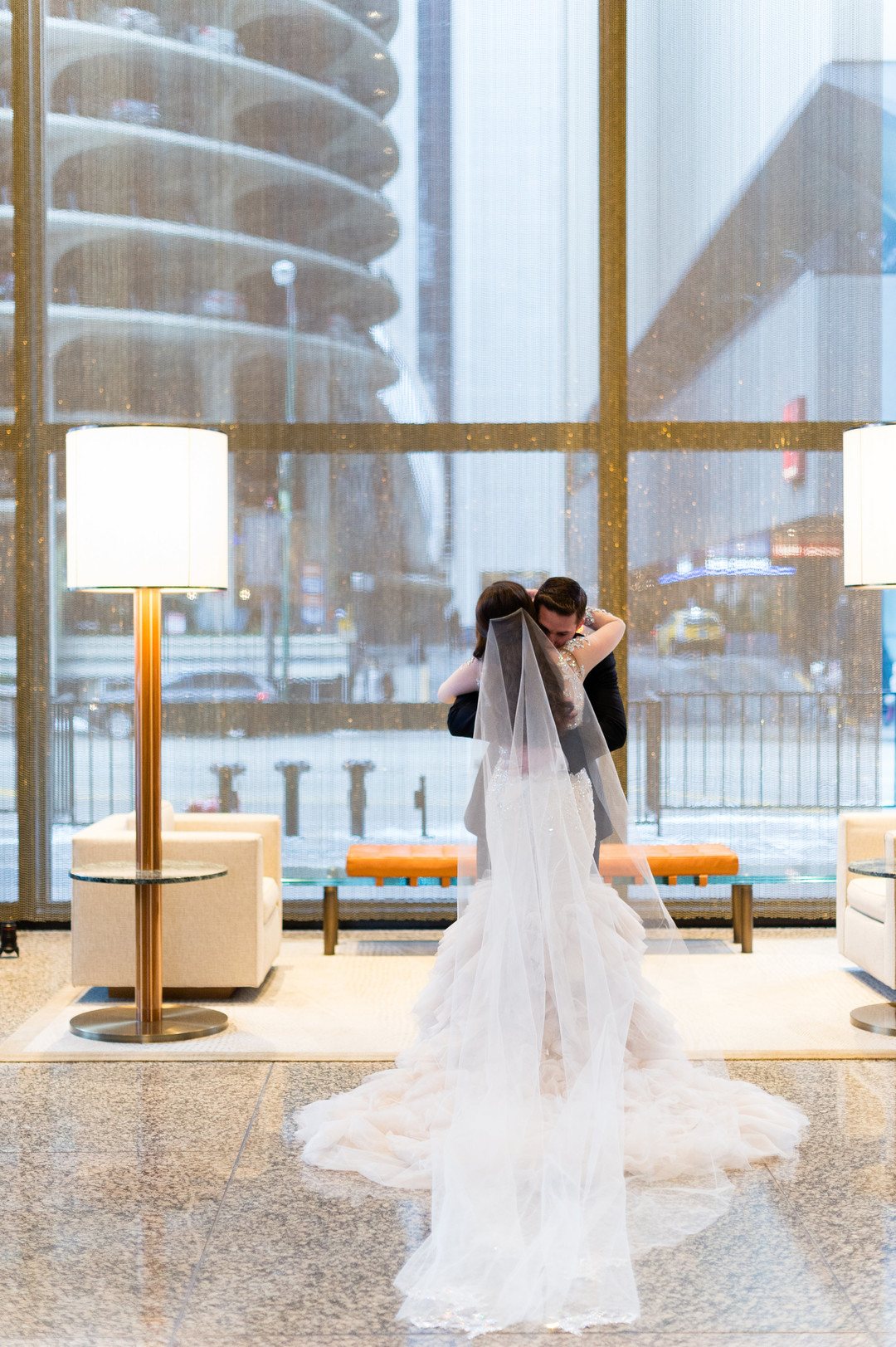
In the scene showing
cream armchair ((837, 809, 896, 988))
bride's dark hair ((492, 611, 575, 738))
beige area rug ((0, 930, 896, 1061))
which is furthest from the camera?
cream armchair ((837, 809, 896, 988))

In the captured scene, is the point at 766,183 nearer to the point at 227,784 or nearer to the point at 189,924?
the point at 227,784

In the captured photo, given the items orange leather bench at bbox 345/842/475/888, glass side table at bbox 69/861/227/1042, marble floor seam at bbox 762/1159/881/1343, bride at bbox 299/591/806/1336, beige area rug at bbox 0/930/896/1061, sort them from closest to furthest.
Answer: marble floor seam at bbox 762/1159/881/1343 → bride at bbox 299/591/806/1336 → beige area rug at bbox 0/930/896/1061 → glass side table at bbox 69/861/227/1042 → orange leather bench at bbox 345/842/475/888

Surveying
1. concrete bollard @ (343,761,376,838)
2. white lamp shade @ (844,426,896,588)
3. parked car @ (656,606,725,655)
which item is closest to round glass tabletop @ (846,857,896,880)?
white lamp shade @ (844,426,896,588)

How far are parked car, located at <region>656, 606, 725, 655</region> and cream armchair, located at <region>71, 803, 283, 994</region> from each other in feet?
7.57

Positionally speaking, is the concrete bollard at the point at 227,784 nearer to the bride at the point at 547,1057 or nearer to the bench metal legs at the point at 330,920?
the bench metal legs at the point at 330,920

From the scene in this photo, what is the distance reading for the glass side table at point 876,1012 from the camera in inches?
171

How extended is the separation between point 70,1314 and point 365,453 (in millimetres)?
4362

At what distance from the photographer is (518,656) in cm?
339

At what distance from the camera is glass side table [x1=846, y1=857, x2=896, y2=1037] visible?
14.3 feet

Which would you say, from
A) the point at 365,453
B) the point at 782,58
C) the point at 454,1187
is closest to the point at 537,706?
the point at 454,1187

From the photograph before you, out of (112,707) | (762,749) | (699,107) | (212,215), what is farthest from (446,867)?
(699,107)

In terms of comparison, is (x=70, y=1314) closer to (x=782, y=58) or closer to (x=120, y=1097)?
(x=120, y=1097)

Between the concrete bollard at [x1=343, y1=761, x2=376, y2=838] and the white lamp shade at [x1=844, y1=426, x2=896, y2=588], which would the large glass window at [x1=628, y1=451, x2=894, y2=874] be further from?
the white lamp shade at [x1=844, y1=426, x2=896, y2=588]

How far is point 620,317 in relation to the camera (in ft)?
20.4
